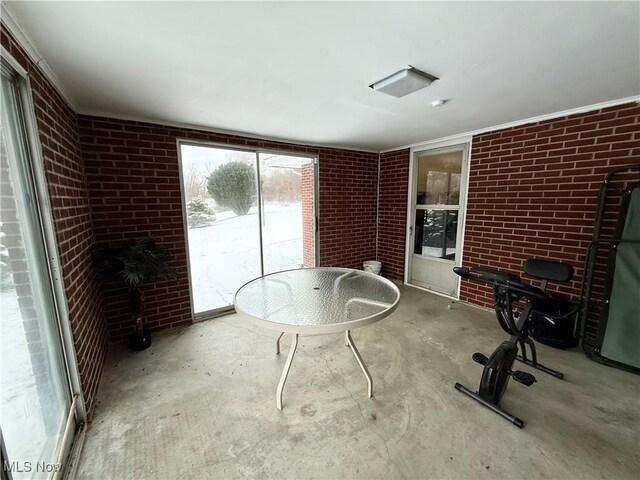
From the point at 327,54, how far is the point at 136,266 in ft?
7.19

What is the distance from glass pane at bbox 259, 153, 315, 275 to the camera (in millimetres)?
3467

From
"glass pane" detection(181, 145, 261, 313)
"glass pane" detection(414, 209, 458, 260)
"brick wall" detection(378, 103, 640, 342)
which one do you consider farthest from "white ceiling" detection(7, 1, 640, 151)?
"glass pane" detection(414, 209, 458, 260)

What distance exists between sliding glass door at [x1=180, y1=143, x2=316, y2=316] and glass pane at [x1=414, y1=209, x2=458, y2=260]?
5.65 feet

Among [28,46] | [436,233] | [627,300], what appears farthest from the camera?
[436,233]

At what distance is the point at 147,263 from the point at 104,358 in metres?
0.93

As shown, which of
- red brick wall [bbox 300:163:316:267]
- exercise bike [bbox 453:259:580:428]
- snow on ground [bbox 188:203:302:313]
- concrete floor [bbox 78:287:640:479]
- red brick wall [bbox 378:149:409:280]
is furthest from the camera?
red brick wall [bbox 378:149:409:280]

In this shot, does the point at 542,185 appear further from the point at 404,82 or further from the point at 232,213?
the point at 232,213

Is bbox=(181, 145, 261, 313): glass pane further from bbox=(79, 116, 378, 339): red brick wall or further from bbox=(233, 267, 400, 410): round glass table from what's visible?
bbox=(233, 267, 400, 410): round glass table

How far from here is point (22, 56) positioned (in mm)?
1280

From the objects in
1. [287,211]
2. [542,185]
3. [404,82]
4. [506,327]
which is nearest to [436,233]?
[542,185]

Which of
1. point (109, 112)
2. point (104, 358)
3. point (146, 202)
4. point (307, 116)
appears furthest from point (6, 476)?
point (307, 116)

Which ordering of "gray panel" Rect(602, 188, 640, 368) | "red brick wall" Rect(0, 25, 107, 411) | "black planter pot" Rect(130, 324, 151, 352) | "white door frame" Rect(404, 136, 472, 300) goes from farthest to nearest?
"white door frame" Rect(404, 136, 472, 300) < "black planter pot" Rect(130, 324, 151, 352) < "gray panel" Rect(602, 188, 640, 368) < "red brick wall" Rect(0, 25, 107, 411)

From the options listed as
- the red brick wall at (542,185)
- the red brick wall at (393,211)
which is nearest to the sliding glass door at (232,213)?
the red brick wall at (393,211)
